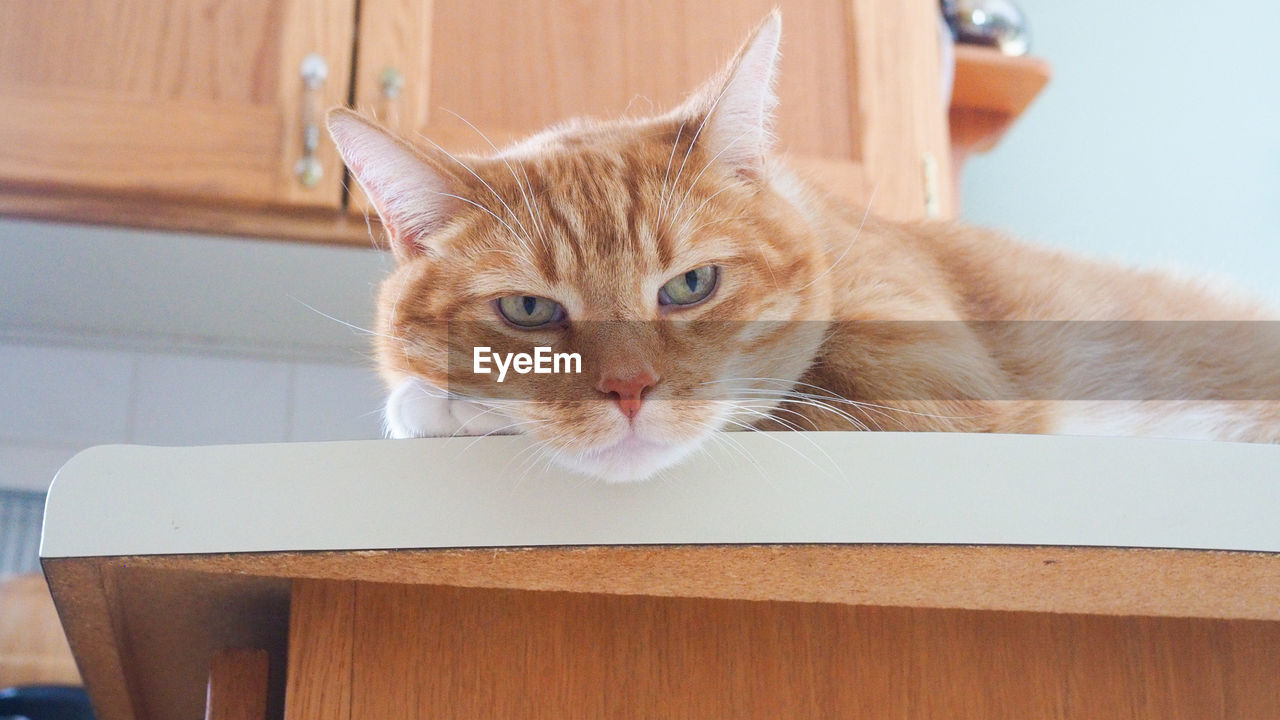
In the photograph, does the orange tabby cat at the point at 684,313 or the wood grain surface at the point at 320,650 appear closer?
the wood grain surface at the point at 320,650

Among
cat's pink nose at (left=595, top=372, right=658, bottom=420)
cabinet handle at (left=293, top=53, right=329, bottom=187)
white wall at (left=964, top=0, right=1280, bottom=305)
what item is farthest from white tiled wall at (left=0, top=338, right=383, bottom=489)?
white wall at (left=964, top=0, right=1280, bottom=305)

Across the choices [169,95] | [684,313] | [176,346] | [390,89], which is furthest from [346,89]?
[684,313]

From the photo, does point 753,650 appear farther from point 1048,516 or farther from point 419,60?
point 419,60

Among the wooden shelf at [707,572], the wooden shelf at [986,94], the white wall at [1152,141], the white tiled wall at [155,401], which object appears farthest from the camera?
the white wall at [1152,141]

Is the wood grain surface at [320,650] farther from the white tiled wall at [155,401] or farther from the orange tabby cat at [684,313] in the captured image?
the white tiled wall at [155,401]

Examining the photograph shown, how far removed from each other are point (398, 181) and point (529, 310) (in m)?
0.18

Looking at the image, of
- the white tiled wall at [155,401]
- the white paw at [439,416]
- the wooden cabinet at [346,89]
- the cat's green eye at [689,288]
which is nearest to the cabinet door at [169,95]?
the wooden cabinet at [346,89]

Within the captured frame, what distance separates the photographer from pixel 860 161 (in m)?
1.92

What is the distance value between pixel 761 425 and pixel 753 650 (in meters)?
0.23

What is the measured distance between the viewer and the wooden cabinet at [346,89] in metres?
1.61

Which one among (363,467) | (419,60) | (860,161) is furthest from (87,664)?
(860,161)

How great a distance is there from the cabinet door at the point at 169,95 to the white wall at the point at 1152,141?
1672 millimetres

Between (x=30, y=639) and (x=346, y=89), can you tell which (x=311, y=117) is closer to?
(x=346, y=89)

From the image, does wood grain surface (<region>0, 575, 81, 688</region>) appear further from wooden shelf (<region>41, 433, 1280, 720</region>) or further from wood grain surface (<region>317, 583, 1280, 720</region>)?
wood grain surface (<region>317, 583, 1280, 720</region>)
